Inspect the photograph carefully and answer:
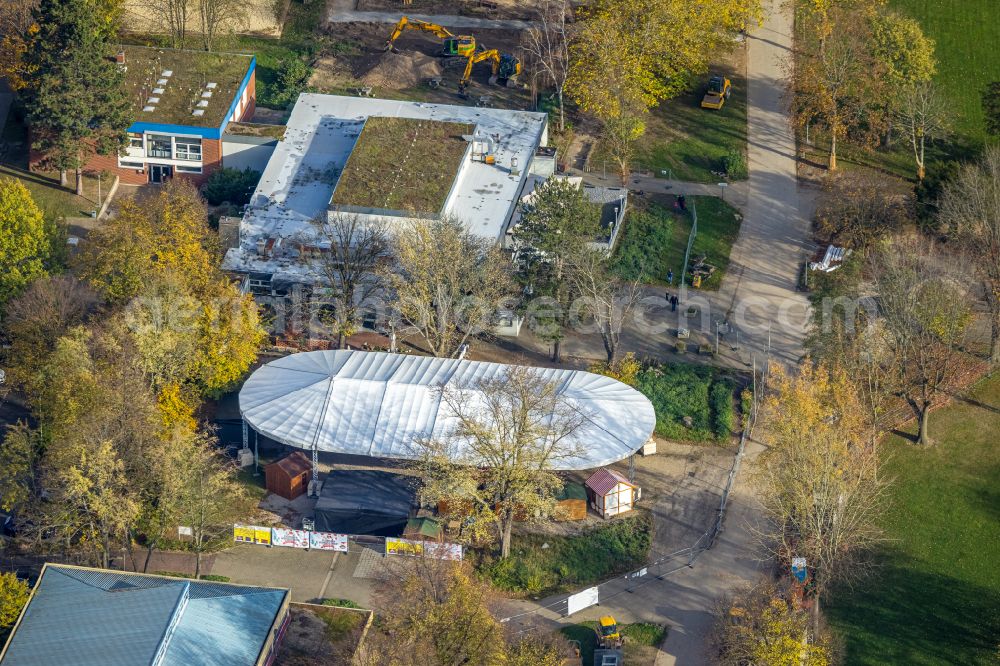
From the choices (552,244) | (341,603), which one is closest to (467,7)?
(552,244)

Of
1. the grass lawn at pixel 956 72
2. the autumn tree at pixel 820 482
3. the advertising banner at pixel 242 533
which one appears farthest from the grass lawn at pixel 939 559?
the advertising banner at pixel 242 533

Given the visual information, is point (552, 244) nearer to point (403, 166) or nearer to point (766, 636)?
point (403, 166)

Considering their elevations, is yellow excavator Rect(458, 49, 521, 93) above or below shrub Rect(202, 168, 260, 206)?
above

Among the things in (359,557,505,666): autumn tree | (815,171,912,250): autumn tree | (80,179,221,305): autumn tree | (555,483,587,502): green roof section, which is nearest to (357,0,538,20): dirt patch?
(815,171,912,250): autumn tree

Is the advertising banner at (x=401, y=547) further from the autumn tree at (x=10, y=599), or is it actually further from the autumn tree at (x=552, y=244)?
the autumn tree at (x=552, y=244)

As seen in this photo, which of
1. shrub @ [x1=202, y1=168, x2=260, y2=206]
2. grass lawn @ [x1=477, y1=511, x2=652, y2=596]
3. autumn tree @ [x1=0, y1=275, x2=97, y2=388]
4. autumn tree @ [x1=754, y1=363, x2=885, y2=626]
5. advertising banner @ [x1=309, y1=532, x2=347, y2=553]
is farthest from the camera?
shrub @ [x1=202, y1=168, x2=260, y2=206]

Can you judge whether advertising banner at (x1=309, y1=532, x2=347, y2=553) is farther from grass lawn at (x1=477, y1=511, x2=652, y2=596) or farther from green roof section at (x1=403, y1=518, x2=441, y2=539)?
grass lawn at (x1=477, y1=511, x2=652, y2=596)
